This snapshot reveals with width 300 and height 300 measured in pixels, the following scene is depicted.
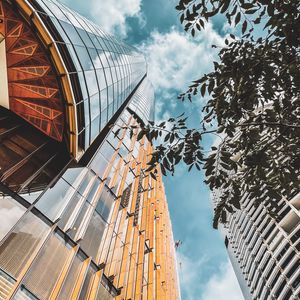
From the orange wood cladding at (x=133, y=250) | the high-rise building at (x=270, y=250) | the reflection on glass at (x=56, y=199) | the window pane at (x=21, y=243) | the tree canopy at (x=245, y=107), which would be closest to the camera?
the tree canopy at (x=245, y=107)

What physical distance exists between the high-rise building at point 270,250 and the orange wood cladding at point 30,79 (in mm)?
22947

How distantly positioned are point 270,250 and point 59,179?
34.3m

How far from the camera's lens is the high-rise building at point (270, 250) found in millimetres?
34031

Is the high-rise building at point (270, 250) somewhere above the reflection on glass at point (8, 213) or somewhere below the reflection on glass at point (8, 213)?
below

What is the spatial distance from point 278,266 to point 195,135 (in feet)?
120

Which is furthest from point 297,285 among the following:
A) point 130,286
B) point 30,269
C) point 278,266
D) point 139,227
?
point 30,269

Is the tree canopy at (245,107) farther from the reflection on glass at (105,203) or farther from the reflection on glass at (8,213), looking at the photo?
the reflection on glass at (105,203)

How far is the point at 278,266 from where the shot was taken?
3619 cm

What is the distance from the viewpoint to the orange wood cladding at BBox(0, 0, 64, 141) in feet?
41.7

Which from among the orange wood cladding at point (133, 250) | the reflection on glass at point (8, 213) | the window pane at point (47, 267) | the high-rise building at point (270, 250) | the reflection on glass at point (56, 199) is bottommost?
the high-rise building at point (270, 250)

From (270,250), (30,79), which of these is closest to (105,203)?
(30,79)

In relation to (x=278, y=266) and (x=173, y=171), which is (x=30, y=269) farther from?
(x=278, y=266)

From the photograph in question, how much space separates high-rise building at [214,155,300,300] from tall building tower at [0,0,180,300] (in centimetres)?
1903

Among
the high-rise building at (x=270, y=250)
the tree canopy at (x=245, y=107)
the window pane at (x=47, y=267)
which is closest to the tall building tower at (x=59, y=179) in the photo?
the window pane at (x=47, y=267)
